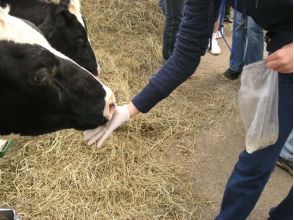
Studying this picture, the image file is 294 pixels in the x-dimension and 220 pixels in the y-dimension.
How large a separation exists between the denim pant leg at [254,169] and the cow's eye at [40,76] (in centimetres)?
89

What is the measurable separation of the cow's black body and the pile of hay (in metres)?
0.94

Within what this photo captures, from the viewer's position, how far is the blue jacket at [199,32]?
5.50ft

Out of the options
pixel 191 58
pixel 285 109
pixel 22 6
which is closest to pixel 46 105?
pixel 191 58

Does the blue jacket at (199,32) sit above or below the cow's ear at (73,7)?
above

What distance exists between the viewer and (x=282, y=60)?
1.60 meters

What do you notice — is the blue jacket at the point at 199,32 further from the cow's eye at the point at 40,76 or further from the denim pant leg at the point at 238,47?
the denim pant leg at the point at 238,47

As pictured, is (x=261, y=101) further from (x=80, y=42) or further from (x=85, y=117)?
(x=80, y=42)

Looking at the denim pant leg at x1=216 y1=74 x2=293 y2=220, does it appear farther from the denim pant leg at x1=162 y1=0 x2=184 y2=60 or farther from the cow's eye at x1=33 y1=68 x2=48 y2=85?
the denim pant leg at x1=162 y1=0 x2=184 y2=60

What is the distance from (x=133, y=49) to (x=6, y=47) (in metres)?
3.26

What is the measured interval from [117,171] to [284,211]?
1058mm

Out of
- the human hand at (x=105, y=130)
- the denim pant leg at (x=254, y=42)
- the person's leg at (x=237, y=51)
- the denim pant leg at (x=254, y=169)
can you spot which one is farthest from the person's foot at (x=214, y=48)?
the human hand at (x=105, y=130)

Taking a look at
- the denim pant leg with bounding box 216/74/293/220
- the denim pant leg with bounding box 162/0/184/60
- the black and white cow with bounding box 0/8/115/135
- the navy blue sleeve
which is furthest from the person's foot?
the black and white cow with bounding box 0/8/115/135

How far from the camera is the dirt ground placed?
9.20 feet

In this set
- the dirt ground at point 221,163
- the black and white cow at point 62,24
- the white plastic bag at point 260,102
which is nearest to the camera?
the white plastic bag at point 260,102
